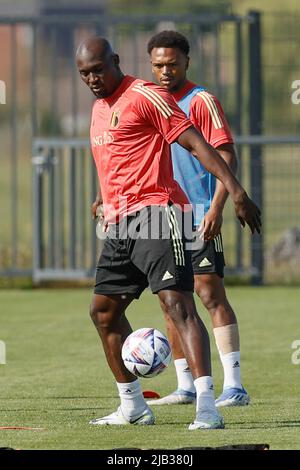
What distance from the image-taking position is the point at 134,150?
28.4 feet

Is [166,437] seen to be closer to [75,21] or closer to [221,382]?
[221,382]

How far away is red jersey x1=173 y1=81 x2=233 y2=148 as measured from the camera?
9.70 m

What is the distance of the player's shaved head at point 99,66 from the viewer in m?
8.48

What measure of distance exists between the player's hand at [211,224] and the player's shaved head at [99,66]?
42.6 inches

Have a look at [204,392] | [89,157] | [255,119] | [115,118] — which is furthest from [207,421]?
[255,119]

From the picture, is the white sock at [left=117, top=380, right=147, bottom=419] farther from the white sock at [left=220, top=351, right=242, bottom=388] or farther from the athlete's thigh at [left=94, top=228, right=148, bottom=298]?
the white sock at [left=220, top=351, right=242, bottom=388]

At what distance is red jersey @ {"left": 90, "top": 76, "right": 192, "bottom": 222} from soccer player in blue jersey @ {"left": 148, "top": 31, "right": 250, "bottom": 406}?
3.25 ft

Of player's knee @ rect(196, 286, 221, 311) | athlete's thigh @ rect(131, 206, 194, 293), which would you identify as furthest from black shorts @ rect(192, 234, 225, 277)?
athlete's thigh @ rect(131, 206, 194, 293)

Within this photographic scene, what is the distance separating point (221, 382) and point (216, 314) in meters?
0.91

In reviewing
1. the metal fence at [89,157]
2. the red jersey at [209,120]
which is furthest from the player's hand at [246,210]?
the metal fence at [89,157]

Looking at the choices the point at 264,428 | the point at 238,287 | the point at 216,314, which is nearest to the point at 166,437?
the point at 264,428

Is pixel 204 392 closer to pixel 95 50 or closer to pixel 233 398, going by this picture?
pixel 233 398

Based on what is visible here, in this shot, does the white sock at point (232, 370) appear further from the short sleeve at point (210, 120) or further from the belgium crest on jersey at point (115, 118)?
the belgium crest on jersey at point (115, 118)

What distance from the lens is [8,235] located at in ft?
92.5
